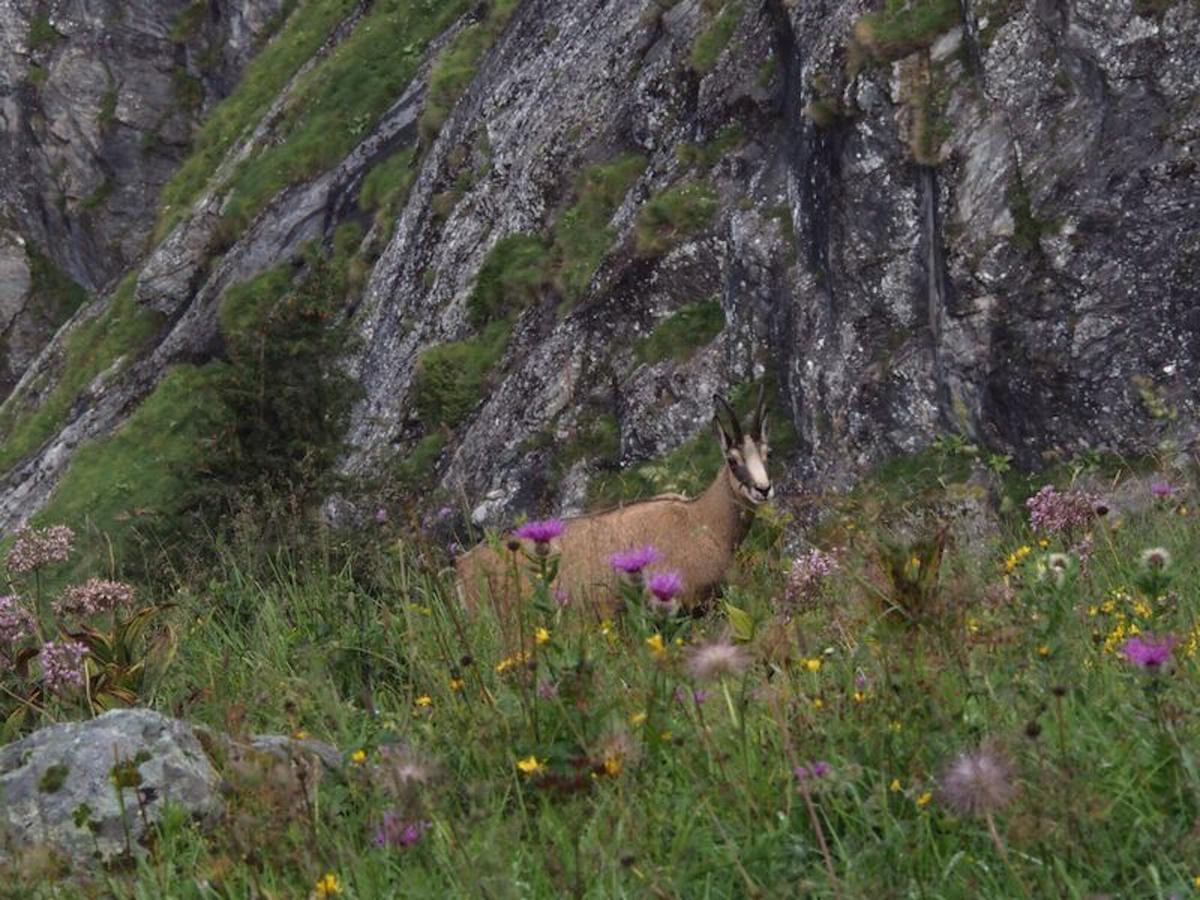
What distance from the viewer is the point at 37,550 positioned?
8492mm

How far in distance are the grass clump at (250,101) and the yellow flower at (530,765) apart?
173ft

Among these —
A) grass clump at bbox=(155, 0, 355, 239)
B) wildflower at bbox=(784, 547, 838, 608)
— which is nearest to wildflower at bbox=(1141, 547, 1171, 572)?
wildflower at bbox=(784, 547, 838, 608)

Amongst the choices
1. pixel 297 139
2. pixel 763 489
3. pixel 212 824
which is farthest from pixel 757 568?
pixel 297 139

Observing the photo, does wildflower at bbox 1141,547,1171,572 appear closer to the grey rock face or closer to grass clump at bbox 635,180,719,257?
the grey rock face

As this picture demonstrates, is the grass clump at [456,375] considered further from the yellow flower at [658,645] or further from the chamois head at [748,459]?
the yellow flower at [658,645]

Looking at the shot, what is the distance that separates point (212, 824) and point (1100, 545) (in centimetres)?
451

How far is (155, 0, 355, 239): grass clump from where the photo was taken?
186 feet

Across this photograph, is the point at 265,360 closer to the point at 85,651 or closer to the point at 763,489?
the point at 763,489

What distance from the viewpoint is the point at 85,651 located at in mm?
7371

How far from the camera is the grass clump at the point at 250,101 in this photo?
56.8 metres

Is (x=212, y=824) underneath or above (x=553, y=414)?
above

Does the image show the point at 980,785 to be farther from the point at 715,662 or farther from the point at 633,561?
the point at 633,561

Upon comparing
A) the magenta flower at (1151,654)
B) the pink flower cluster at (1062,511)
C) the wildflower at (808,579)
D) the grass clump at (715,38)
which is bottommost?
the grass clump at (715,38)

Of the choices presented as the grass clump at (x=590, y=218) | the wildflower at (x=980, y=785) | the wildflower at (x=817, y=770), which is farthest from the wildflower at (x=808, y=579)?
the grass clump at (x=590, y=218)
